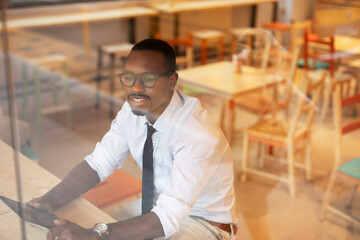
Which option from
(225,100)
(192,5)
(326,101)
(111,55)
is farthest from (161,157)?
(192,5)

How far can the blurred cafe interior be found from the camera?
1.15 meters

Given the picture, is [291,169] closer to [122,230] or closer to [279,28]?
[279,28]

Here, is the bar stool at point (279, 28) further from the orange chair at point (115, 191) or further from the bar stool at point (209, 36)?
the orange chair at point (115, 191)

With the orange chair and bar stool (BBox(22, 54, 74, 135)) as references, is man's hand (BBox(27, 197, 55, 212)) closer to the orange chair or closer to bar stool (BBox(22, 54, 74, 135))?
the orange chair

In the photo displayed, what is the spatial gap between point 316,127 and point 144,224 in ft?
9.31

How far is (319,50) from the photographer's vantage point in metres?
3.86

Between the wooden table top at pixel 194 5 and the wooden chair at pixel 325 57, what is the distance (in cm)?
138

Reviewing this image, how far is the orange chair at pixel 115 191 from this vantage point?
3.77 ft

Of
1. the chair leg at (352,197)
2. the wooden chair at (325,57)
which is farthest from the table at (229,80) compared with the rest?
the chair leg at (352,197)

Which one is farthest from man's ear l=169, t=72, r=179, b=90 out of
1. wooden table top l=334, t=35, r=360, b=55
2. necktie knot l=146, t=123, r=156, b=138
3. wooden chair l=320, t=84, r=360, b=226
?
wooden table top l=334, t=35, r=360, b=55

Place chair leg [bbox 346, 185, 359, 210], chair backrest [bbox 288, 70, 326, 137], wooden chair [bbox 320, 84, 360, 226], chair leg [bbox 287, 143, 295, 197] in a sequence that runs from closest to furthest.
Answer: wooden chair [bbox 320, 84, 360, 226] → chair leg [bbox 346, 185, 359, 210] → chair backrest [bbox 288, 70, 326, 137] → chair leg [bbox 287, 143, 295, 197]

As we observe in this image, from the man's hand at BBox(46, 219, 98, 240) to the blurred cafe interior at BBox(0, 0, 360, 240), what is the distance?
35mm

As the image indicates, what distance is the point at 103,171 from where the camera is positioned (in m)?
1.20

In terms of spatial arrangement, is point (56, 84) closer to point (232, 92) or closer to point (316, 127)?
point (232, 92)
